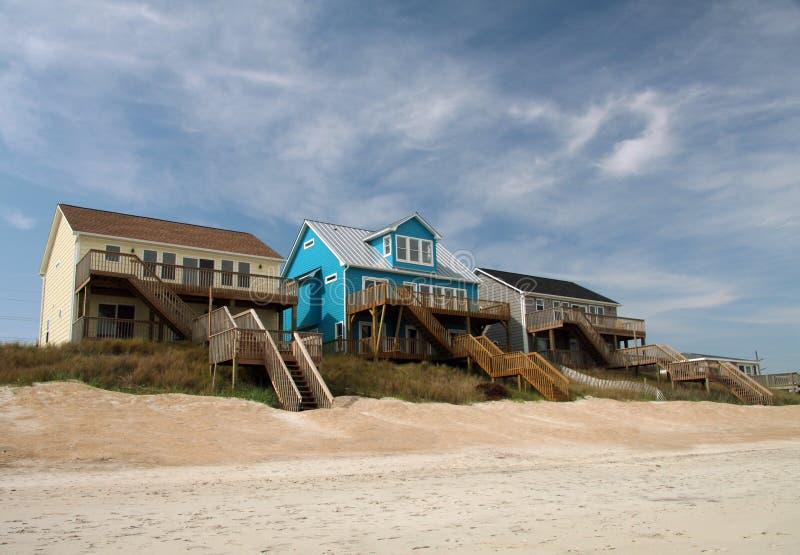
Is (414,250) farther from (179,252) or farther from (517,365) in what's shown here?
(179,252)

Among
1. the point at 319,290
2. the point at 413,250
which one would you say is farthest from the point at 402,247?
the point at 319,290

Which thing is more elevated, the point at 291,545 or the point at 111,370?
the point at 111,370

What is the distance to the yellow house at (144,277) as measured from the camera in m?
28.1

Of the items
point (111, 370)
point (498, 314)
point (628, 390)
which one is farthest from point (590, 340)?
point (111, 370)

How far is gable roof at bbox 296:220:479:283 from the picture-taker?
3734 cm

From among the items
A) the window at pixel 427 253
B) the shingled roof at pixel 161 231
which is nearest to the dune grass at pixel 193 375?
the shingled roof at pixel 161 231

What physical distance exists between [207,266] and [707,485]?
25.9m

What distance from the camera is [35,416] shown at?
17.4 metres

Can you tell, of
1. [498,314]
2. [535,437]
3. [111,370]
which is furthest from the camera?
[498,314]

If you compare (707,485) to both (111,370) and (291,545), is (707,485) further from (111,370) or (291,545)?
(111,370)

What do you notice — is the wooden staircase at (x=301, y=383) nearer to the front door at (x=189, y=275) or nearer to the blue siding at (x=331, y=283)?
the front door at (x=189, y=275)

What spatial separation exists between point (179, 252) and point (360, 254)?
10.0 m

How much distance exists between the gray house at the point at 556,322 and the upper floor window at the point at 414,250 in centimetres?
636

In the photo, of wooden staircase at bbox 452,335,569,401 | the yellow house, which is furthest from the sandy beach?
the yellow house
